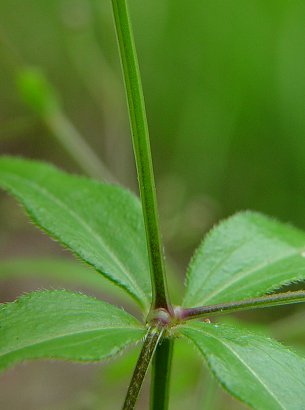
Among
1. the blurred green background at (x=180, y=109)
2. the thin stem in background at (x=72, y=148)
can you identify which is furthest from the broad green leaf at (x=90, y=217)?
the blurred green background at (x=180, y=109)

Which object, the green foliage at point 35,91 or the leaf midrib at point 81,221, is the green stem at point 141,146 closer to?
the leaf midrib at point 81,221

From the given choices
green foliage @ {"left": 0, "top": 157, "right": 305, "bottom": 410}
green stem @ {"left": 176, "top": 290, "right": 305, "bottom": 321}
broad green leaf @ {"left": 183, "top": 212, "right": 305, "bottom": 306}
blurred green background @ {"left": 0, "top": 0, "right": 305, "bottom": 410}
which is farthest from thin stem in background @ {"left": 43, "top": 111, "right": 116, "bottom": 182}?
green stem @ {"left": 176, "top": 290, "right": 305, "bottom": 321}

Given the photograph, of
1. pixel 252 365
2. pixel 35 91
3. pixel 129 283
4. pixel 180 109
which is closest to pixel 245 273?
pixel 129 283

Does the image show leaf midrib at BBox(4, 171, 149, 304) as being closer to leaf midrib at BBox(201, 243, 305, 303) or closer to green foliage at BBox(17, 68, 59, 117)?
leaf midrib at BBox(201, 243, 305, 303)

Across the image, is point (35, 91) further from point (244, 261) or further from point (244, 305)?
point (244, 305)

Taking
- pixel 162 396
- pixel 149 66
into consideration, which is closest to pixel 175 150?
pixel 149 66

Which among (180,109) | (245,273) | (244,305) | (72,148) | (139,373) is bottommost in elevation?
(139,373)
